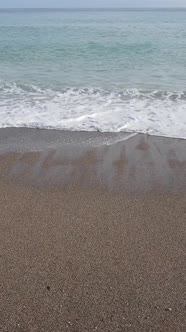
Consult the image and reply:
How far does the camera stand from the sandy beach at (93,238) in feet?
8.61

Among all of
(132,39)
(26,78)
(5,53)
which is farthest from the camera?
(132,39)

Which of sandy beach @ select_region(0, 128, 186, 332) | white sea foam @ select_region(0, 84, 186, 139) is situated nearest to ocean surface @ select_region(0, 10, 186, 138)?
white sea foam @ select_region(0, 84, 186, 139)

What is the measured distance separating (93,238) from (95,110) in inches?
178

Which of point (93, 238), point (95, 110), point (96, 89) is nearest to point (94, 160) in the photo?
point (93, 238)

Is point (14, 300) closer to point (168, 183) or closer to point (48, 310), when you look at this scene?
point (48, 310)

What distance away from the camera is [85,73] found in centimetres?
1270

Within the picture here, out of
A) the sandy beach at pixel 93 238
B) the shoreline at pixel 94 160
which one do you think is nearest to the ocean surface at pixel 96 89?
the shoreline at pixel 94 160

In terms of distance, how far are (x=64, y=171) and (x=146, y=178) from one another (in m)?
0.97

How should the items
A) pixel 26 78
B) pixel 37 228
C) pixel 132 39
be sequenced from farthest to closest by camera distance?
1. pixel 132 39
2. pixel 26 78
3. pixel 37 228

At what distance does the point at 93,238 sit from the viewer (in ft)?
11.3

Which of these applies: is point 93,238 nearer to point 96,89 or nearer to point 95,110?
point 95,110

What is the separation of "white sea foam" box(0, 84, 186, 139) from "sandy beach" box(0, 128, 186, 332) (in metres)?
1.00

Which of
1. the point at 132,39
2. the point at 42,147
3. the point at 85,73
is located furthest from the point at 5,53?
the point at 42,147

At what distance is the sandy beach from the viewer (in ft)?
8.61
